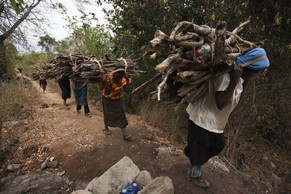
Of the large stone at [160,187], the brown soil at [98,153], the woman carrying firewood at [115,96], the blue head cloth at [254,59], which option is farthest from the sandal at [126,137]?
the blue head cloth at [254,59]

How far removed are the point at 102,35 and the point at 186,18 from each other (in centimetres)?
384

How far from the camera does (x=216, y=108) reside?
272 cm

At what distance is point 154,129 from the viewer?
6.19 m

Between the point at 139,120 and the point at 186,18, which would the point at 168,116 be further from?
the point at 186,18

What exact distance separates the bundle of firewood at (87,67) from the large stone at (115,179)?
208 cm

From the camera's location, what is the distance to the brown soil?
3.62 meters

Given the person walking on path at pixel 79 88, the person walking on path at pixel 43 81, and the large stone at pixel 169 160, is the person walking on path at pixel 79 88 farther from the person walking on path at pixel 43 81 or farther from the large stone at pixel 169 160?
the large stone at pixel 169 160

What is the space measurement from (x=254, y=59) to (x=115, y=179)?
2.26 meters

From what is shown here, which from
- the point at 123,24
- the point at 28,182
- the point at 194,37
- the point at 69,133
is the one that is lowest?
the point at 28,182

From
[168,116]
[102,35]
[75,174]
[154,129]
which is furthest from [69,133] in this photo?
[102,35]

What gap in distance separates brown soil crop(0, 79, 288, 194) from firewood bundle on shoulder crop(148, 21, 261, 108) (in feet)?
5.32

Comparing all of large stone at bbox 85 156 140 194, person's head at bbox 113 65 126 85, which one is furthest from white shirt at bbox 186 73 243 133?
person's head at bbox 113 65 126 85

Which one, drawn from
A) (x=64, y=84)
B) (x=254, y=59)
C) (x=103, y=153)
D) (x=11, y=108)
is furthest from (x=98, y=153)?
(x=11, y=108)

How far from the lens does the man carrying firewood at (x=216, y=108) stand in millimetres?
2428
